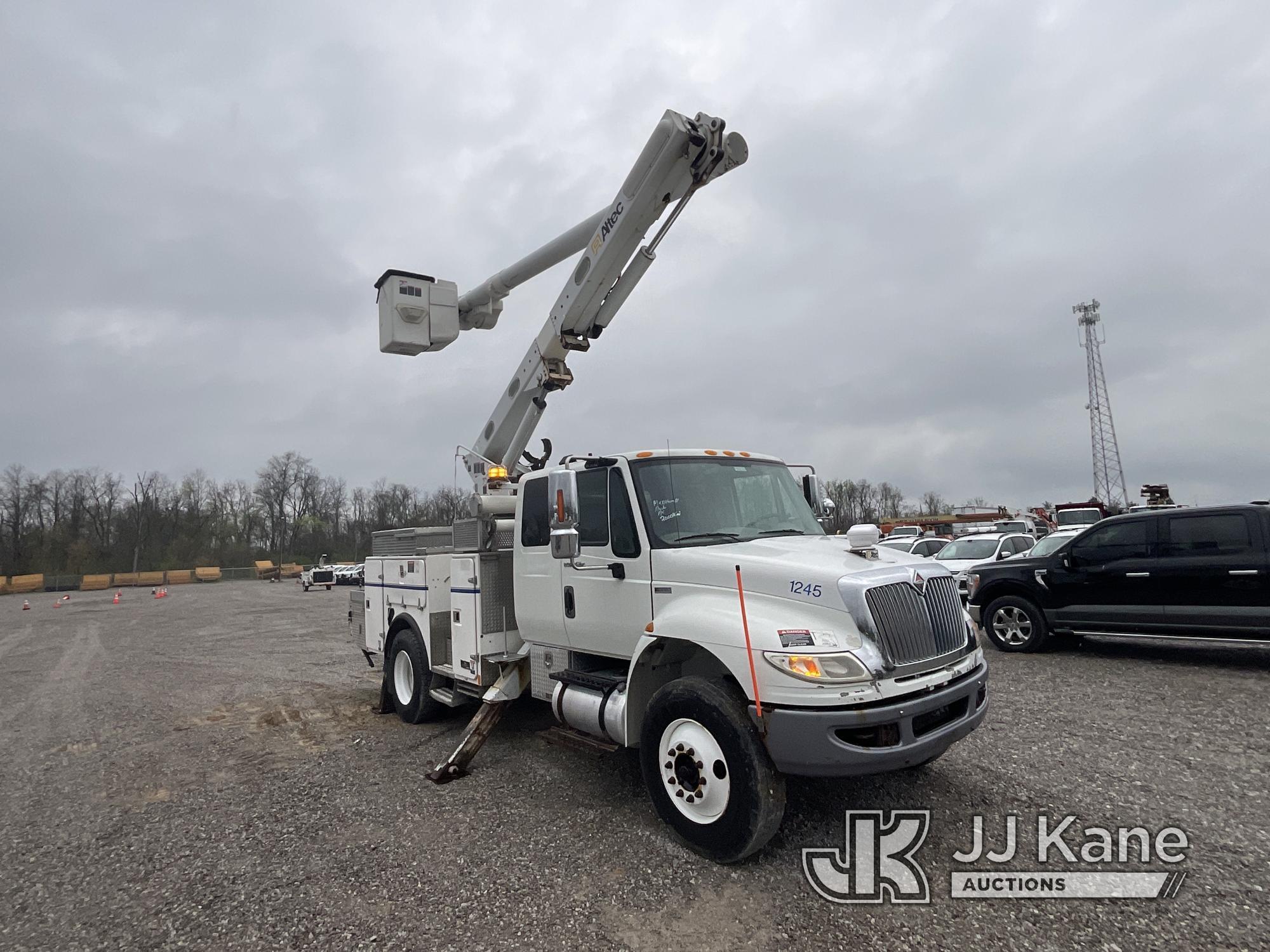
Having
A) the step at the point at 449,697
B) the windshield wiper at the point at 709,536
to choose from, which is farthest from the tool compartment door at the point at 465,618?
the windshield wiper at the point at 709,536

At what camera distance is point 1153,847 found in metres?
3.86

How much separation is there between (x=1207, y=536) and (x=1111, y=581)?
1.14m

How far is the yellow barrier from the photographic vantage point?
4766 centimetres

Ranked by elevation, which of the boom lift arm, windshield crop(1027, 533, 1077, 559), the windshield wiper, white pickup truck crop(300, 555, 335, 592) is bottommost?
white pickup truck crop(300, 555, 335, 592)

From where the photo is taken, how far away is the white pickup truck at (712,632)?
3561mm

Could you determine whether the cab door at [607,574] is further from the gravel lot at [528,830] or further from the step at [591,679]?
the gravel lot at [528,830]

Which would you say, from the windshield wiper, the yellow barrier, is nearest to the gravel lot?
the windshield wiper

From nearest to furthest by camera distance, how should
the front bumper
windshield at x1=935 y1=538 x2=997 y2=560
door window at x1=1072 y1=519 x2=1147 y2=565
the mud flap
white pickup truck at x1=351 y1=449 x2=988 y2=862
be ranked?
1. the front bumper
2. white pickup truck at x1=351 y1=449 x2=988 y2=862
3. the mud flap
4. door window at x1=1072 y1=519 x2=1147 y2=565
5. windshield at x1=935 y1=538 x2=997 y2=560

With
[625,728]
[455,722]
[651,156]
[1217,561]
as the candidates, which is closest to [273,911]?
[625,728]

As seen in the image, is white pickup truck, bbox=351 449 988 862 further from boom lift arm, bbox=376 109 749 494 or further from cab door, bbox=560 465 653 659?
boom lift arm, bbox=376 109 749 494

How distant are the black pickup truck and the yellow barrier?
60.5 meters

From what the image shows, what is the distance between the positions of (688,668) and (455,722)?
3.43 meters

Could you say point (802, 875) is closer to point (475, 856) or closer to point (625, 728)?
point (625, 728)

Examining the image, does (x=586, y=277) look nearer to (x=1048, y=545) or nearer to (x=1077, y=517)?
(x=1048, y=545)
